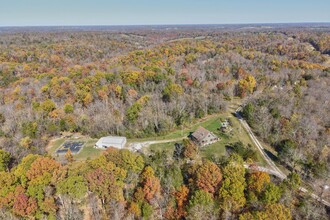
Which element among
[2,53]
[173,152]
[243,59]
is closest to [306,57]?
[243,59]

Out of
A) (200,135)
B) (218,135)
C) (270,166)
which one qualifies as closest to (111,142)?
(200,135)

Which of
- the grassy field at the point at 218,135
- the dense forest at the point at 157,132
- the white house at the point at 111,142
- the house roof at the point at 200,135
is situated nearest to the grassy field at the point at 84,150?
the white house at the point at 111,142

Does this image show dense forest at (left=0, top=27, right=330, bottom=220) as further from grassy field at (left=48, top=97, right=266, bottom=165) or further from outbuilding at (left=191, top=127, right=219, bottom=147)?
outbuilding at (left=191, top=127, right=219, bottom=147)

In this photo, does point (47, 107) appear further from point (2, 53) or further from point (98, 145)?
point (2, 53)

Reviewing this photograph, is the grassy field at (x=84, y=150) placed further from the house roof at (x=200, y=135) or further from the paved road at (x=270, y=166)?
the paved road at (x=270, y=166)

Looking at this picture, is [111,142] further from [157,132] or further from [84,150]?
[157,132]
